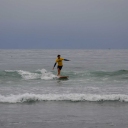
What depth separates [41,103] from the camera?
12.4m

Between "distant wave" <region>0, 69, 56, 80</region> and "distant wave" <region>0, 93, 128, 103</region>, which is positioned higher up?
"distant wave" <region>0, 69, 56, 80</region>

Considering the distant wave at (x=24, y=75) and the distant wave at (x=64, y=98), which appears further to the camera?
the distant wave at (x=24, y=75)

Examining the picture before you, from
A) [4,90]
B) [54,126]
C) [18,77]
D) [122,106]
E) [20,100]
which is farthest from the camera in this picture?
[18,77]

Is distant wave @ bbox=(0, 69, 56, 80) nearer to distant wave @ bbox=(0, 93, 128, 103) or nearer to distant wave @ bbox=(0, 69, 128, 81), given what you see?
distant wave @ bbox=(0, 69, 128, 81)

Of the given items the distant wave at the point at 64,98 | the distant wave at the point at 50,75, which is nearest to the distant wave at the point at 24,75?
the distant wave at the point at 50,75

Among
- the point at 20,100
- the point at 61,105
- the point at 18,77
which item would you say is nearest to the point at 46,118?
the point at 61,105

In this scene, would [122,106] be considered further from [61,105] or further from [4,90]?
[4,90]

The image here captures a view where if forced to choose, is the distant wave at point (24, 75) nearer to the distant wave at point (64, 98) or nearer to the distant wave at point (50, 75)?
the distant wave at point (50, 75)

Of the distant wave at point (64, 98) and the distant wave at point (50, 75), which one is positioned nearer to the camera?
the distant wave at point (64, 98)

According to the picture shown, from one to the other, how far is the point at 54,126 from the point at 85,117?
139 cm

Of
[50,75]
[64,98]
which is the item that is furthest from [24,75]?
[64,98]

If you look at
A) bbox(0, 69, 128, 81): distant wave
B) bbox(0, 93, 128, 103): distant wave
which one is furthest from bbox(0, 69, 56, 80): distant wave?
bbox(0, 93, 128, 103): distant wave

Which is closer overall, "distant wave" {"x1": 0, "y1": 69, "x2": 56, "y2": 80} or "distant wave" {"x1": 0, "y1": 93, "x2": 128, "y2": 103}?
"distant wave" {"x1": 0, "y1": 93, "x2": 128, "y2": 103}

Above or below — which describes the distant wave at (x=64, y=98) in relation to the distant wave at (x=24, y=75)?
below
